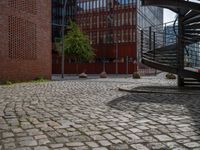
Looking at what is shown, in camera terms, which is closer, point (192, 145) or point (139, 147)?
point (139, 147)

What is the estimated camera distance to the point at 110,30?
62.2 metres

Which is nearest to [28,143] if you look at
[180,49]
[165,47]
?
[180,49]

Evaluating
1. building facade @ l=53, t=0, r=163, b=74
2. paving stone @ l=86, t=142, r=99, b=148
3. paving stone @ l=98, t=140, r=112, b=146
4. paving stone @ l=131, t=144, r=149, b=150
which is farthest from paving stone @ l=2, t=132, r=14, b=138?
building facade @ l=53, t=0, r=163, b=74

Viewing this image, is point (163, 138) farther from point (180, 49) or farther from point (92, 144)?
point (180, 49)

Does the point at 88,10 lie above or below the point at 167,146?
above

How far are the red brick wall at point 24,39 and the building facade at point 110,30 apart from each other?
96.3 feet

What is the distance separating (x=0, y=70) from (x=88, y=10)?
152ft

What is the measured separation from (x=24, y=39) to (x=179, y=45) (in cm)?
1175

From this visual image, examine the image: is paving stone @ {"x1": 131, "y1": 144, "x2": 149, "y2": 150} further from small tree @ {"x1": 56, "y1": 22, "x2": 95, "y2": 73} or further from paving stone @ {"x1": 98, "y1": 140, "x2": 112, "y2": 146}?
small tree @ {"x1": 56, "y1": 22, "x2": 95, "y2": 73}

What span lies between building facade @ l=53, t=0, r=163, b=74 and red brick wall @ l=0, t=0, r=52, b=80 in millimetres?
29342

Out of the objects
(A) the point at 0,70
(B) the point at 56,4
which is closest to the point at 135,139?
(A) the point at 0,70

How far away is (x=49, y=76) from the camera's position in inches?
1030

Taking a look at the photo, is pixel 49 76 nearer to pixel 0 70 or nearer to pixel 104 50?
pixel 0 70

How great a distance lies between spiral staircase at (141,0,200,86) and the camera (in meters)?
14.5
